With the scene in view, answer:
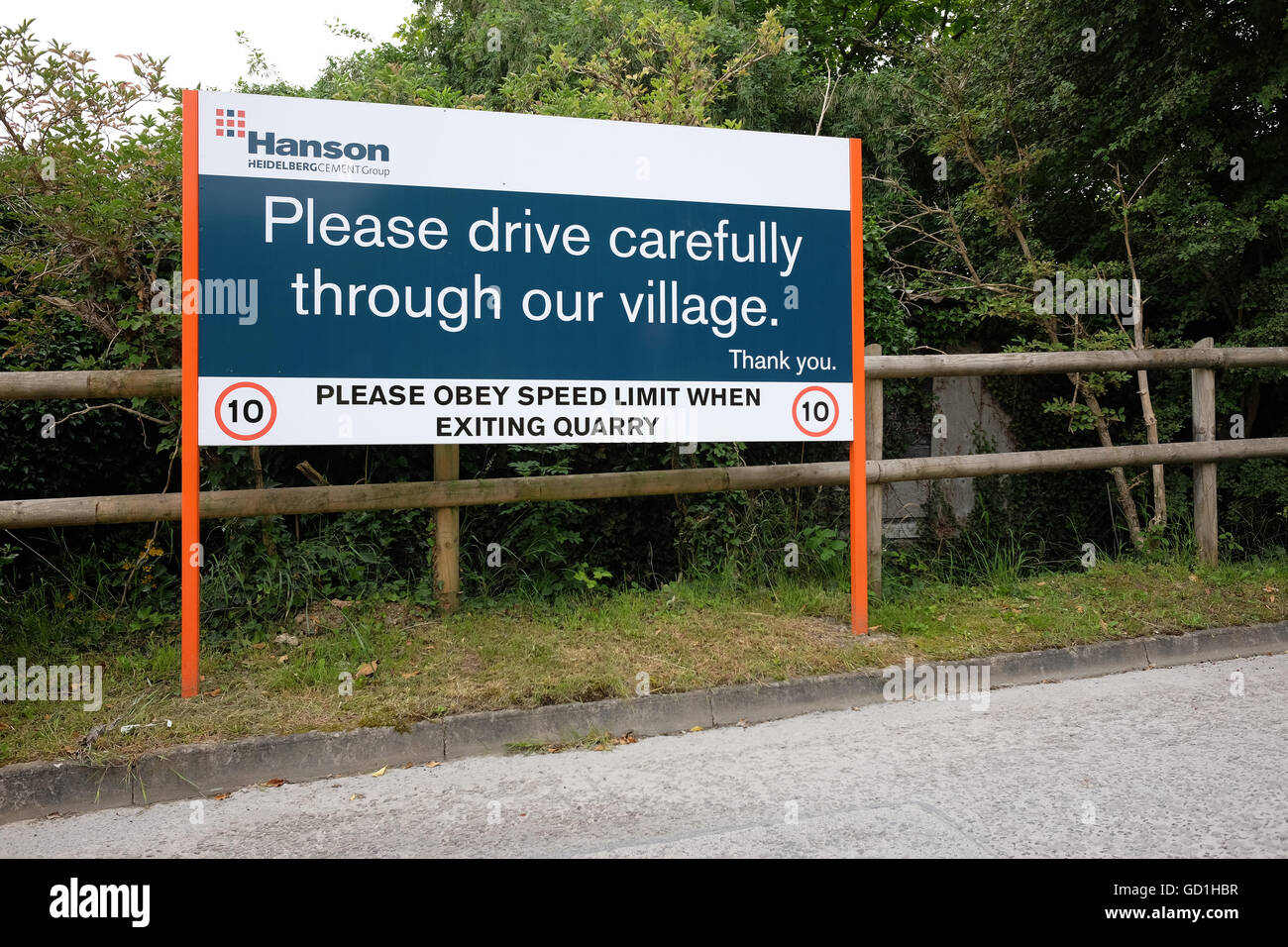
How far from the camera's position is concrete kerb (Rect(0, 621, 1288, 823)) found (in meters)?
3.65

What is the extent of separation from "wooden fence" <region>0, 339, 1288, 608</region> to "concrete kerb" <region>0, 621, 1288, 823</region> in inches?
52.0

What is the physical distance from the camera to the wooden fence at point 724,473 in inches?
181

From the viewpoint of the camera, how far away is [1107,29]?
8.07 meters

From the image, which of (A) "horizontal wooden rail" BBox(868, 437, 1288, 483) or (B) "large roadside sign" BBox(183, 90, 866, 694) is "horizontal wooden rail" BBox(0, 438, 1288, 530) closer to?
(A) "horizontal wooden rail" BBox(868, 437, 1288, 483)

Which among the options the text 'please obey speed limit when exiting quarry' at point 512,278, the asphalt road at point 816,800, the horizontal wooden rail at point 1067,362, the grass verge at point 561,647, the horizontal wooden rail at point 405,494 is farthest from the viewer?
the horizontal wooden rail at point 1067,362

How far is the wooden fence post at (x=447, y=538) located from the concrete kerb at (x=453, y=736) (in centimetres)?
134

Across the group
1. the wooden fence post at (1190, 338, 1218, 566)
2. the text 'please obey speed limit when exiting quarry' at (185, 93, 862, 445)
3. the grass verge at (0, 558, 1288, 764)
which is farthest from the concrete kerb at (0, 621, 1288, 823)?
the wooden fence post at (1190, 338, 1218, 566)

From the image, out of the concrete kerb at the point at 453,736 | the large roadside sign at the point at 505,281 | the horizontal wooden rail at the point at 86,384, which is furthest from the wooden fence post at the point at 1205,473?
the horizontal wooden rail at the point at 86,384

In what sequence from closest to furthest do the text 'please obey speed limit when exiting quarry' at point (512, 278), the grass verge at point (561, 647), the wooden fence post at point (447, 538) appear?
the grass verge at point (561, 647) < the text 'please obey speed limit when exiting quarry' at point (512, 278) < the wooden fence post at point (447, 538)

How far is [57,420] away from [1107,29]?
8.78 m

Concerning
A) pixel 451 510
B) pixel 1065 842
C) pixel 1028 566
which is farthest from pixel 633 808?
pixel 1028 566

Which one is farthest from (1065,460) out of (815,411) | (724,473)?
(724,473)

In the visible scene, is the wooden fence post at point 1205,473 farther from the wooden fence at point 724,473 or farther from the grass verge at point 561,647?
the grass verge at point 561,647

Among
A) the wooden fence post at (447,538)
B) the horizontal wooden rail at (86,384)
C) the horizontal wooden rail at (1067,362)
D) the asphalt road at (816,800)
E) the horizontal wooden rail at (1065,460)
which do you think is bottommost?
the asphalt road at (816,800)
